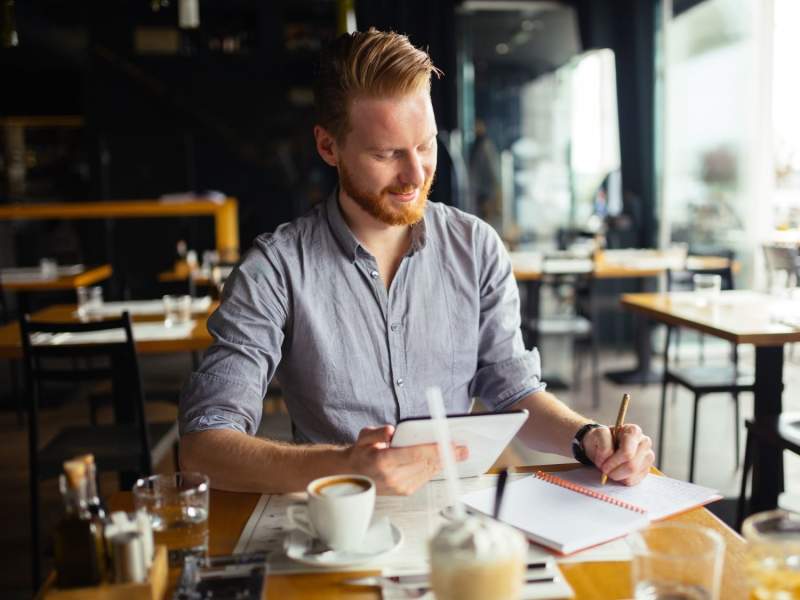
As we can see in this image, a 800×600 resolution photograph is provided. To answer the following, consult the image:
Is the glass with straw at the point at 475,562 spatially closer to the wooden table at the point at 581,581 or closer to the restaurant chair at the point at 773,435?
the wooden table at the point at 581,581

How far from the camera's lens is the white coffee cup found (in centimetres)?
96

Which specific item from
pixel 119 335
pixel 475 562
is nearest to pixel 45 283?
pixel 119 335

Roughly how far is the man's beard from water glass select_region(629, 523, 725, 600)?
2.78 ft

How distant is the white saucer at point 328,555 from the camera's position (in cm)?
97

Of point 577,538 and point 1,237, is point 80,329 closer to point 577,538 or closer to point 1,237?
point 577,538

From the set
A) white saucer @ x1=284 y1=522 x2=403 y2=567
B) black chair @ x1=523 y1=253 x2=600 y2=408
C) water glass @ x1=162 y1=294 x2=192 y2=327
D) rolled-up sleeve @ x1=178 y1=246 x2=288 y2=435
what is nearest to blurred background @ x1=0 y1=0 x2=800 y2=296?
black chair @ x1=523 y1=253 x2=600 y2=408

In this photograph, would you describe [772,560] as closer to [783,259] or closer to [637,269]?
[783,259]

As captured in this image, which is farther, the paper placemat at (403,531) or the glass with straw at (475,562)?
the paper placemat at (403,531)

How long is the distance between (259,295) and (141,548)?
2.37ft

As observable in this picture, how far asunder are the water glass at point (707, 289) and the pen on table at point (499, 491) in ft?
8.07

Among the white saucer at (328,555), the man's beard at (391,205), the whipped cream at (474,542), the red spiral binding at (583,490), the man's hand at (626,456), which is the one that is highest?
the man's beard at (391,205)

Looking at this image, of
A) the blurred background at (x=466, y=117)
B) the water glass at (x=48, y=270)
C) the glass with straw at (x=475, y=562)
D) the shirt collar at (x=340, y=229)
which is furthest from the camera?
the blurred background at (x=466, y=117)

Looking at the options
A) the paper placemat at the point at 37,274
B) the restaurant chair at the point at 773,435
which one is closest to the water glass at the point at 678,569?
the restaurant chair at the point at 773,435

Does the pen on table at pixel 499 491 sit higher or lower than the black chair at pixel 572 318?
higher
